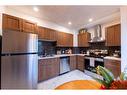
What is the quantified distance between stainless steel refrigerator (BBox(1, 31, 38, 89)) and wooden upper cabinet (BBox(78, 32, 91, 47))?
3655mm

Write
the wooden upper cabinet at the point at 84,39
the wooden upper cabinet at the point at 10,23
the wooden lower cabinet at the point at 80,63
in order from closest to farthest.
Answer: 1. the wooden upper cabinet at the point at 10,23
2. the wooden lower cabinet at the point at 80,63
3. the wooden upper cabinet at the point at 84,39

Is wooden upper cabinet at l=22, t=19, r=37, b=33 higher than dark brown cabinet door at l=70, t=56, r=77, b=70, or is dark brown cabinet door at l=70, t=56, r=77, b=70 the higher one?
wooden upper cabinet at l=22, t=19, r=37, b=33

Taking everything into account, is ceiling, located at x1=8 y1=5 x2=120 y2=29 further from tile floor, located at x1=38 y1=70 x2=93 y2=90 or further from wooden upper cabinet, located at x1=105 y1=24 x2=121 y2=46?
tile floor, located at x1=38 y1=70 x2=93 y2=90

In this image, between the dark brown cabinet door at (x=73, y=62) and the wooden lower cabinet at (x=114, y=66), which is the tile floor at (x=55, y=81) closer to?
the wooden lower cabinet at (x=114, y=66)

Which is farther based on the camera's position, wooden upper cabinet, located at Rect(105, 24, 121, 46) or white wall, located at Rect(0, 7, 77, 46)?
wooden upper cabinet, located at Rect(105, 24, 121, 46)

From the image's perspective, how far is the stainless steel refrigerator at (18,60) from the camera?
259 cm

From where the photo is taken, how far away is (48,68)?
454cm

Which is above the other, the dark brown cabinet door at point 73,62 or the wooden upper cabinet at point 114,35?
the wooden upper cabinet at point 114,35

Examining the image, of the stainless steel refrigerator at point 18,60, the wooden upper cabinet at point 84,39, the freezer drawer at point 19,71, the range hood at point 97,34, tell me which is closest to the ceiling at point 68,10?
the stainless steel refrigerator at point 18,60

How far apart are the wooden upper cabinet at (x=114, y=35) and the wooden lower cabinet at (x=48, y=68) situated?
83.5 inches

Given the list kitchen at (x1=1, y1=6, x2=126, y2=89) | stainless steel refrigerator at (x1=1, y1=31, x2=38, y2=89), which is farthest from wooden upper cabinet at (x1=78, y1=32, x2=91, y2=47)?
stainless steel refrigerator at (x1=1, y1=31, x2=38, y2=89)

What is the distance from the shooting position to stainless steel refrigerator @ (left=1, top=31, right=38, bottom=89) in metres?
2.59

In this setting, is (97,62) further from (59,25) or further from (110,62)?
(59,25)
